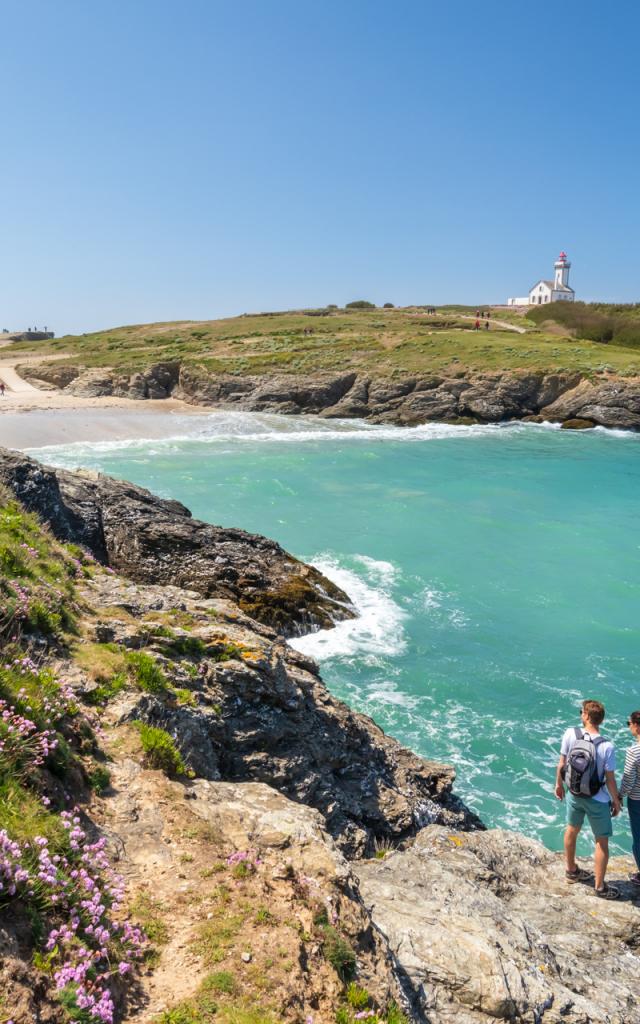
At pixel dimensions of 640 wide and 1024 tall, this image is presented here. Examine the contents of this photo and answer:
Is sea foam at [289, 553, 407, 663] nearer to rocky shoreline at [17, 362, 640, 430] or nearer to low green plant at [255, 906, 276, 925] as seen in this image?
low green plant at [255, 906, 276, 925]

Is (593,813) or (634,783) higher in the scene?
(634,783)

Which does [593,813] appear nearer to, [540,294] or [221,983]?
[221,983]

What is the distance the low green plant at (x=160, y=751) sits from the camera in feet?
20.9

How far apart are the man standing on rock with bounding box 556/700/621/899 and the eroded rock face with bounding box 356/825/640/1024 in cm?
57

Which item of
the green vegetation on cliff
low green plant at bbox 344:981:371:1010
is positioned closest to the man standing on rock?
low green plant at bbox 344:981:371:1010

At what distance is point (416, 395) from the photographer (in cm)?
6038

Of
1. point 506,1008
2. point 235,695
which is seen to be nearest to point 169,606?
point 235,695

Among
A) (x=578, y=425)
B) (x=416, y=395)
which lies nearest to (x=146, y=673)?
(x=416, y=395)

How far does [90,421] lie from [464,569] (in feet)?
130

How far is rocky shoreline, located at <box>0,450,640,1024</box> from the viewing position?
14.4 ft

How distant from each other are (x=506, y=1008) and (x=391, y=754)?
507 centimetres

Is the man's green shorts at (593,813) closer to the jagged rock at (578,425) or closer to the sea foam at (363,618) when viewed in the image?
the sea foam at (363,618)

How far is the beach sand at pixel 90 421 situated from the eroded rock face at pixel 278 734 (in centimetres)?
3720

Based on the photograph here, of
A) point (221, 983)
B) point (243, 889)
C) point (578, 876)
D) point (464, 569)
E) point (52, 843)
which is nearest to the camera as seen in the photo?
point (221, 983)
